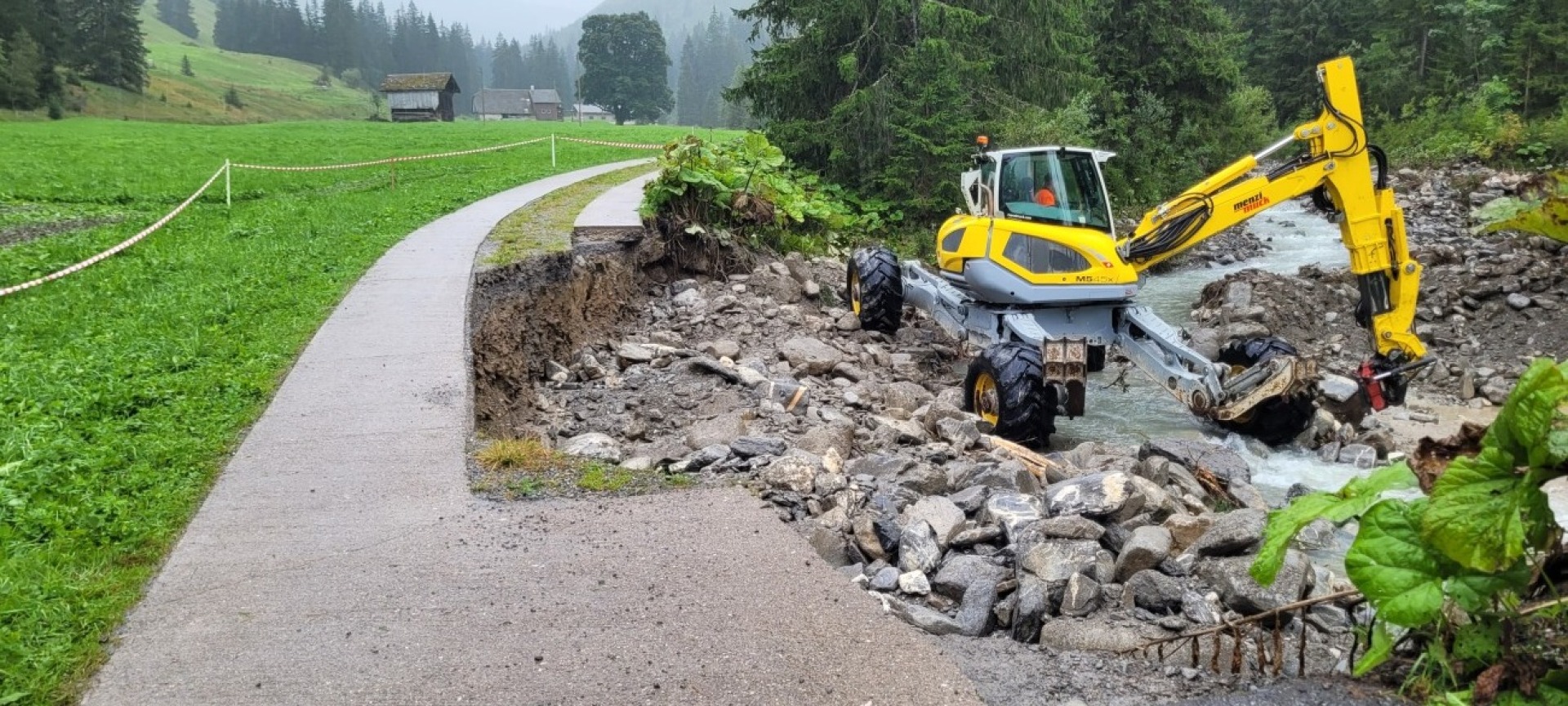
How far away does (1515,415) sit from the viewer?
2695 millimetres

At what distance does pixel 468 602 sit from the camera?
183 inches

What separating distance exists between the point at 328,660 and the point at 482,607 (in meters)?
0.66

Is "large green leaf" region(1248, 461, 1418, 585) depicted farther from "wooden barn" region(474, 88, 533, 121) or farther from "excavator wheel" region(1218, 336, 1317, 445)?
"wooden barn" region(474, 88, 533, 121)

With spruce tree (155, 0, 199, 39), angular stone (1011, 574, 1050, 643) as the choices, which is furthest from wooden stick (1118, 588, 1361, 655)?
spruce tree (155, 0, 199, 39)

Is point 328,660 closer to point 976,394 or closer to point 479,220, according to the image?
point 976,394

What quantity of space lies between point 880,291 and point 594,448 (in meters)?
6.37

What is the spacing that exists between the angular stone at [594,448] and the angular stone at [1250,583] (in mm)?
3620

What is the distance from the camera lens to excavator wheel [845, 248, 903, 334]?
12.9m

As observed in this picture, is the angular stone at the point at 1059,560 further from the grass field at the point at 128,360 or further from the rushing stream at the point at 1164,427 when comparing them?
the grass field at the point at 128,360

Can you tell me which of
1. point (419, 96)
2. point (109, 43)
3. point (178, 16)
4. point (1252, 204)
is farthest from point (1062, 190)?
point (178, 16)

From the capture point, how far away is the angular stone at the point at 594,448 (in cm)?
685

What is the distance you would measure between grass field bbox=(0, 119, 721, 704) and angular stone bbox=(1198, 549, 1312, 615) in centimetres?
492

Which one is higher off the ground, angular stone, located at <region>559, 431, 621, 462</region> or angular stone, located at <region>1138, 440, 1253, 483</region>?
angular stone, located at <region>559, 431, 621, 462</region>

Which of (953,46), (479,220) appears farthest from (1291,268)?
(479,220)
